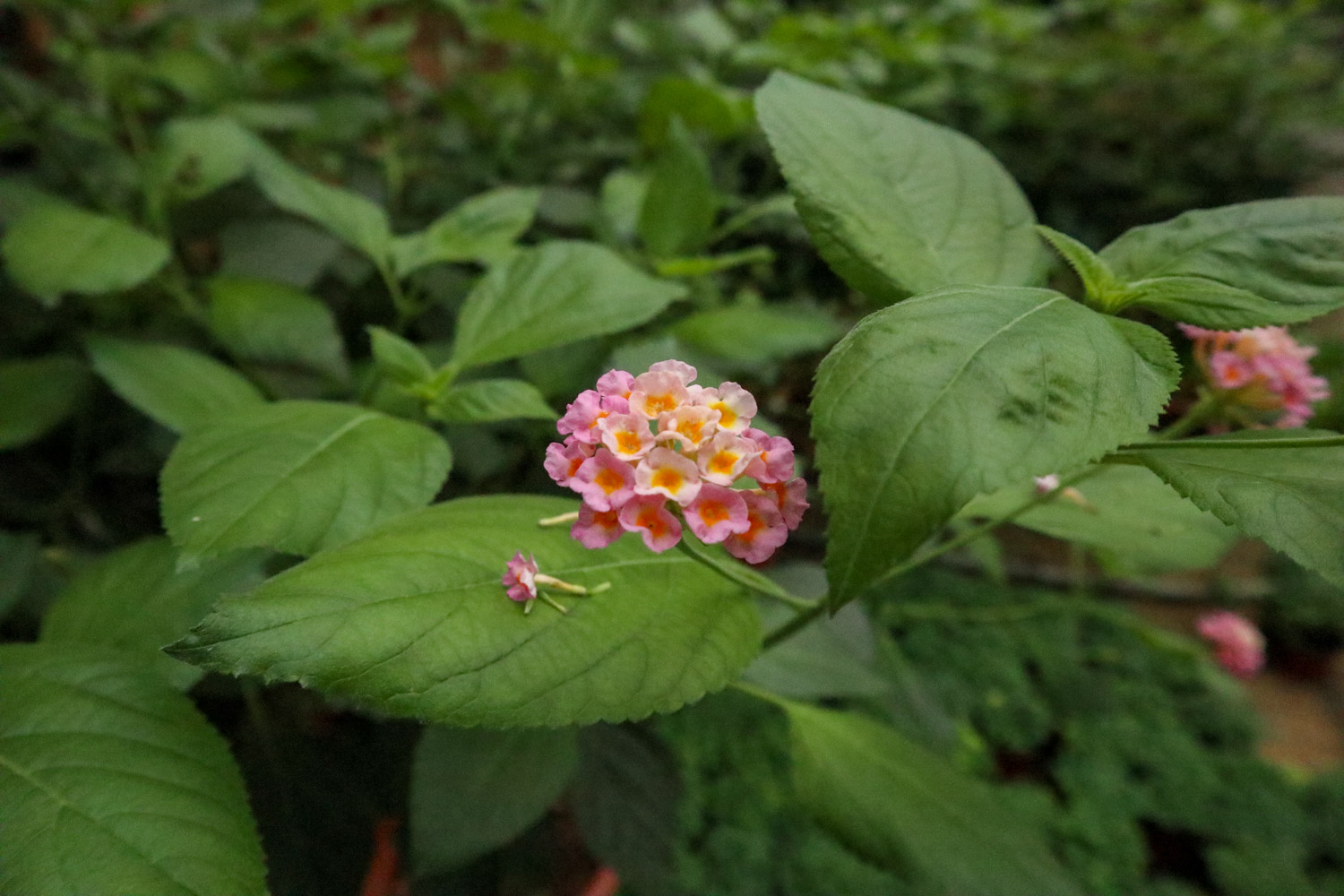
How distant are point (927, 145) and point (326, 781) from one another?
718 mm

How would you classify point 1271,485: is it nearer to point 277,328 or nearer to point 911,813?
point 911,813

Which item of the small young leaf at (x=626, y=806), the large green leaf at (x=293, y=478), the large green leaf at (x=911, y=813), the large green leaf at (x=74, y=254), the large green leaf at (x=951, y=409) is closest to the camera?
the large green leaf at (x=951, y=409)

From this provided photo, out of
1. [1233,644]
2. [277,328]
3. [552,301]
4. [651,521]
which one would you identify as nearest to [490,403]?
[552,301]

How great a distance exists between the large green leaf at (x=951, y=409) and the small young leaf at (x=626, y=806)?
55 cm

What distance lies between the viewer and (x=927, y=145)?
20.1 inches

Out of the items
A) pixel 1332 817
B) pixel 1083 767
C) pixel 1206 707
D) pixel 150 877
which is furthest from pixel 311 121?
pixel 1332 817

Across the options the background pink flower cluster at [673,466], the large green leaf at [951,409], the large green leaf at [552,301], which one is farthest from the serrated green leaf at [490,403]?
the large green leaf at [951,409]

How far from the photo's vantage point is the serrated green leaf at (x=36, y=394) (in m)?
0.69

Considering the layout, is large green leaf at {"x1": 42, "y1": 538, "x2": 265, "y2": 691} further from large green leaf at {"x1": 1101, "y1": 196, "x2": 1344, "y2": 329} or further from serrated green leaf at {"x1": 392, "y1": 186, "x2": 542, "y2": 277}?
large green leaf at {"x1": 1101, "y1": 196, "x2": 1344, "y2": 329}

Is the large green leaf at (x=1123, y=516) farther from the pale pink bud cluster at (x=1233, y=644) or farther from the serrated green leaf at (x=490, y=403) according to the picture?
the pale pink bud cluster at (x=1233, y=644)

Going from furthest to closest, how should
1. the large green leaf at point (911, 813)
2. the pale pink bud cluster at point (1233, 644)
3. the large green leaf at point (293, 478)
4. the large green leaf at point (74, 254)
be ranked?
1. the pale pink bud cluster at point (1233, 644)
2. the large green leaf at point (74, 254)
3. the large green leaf at point (911, 813)
4. the large green leaf at point (293, 478)

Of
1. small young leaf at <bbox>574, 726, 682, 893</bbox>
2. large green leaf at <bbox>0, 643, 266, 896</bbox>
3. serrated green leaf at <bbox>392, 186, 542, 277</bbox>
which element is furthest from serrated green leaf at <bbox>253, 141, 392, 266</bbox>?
small young leaf at <bbox>574, 726, 682, 893</bbox>

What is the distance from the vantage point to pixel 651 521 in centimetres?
38

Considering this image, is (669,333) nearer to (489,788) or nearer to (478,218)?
(478,218)
